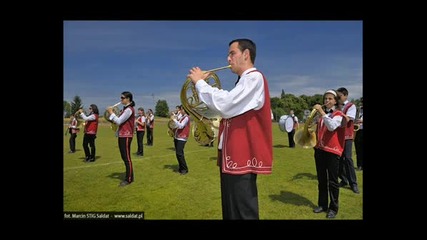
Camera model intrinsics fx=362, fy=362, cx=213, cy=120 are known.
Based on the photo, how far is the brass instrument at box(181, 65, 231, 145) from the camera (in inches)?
133

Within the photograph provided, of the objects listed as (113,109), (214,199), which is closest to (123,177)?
(113,109)

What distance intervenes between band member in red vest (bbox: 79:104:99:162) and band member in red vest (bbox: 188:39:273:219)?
4.85 m

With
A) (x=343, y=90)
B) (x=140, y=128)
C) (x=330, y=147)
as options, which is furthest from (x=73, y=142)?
(x=343, y=90)

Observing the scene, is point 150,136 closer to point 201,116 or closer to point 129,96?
point 129,96

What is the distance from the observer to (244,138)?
2.90m

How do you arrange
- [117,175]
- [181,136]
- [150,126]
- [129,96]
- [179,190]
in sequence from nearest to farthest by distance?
[129,96]
[179,190]
[117,175]
[181,136]
[150,126]

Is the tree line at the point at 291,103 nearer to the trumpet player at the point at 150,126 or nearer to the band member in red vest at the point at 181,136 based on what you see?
the band member in red vest at the point at 181,136

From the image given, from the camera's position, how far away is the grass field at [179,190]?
4535 millimetres

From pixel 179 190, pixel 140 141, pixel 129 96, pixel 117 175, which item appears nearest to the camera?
pixel 129 96

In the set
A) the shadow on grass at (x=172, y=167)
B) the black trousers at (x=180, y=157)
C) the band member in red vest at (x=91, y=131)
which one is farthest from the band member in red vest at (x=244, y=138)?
the band member in red vest at (x=91, y=131)

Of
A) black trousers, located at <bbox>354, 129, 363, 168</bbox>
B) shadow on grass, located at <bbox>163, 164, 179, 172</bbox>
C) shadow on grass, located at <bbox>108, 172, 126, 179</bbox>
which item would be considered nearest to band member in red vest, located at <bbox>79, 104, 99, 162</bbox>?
shadow on grass, located at <bbox>108, 172, 126, 179</bbox>

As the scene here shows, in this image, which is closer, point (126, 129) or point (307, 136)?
point (307, 136)

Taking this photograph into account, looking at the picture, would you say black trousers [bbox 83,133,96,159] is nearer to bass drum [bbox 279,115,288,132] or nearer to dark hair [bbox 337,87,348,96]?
bass drum [bbox 279,115,288,132]

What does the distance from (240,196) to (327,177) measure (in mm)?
1973
